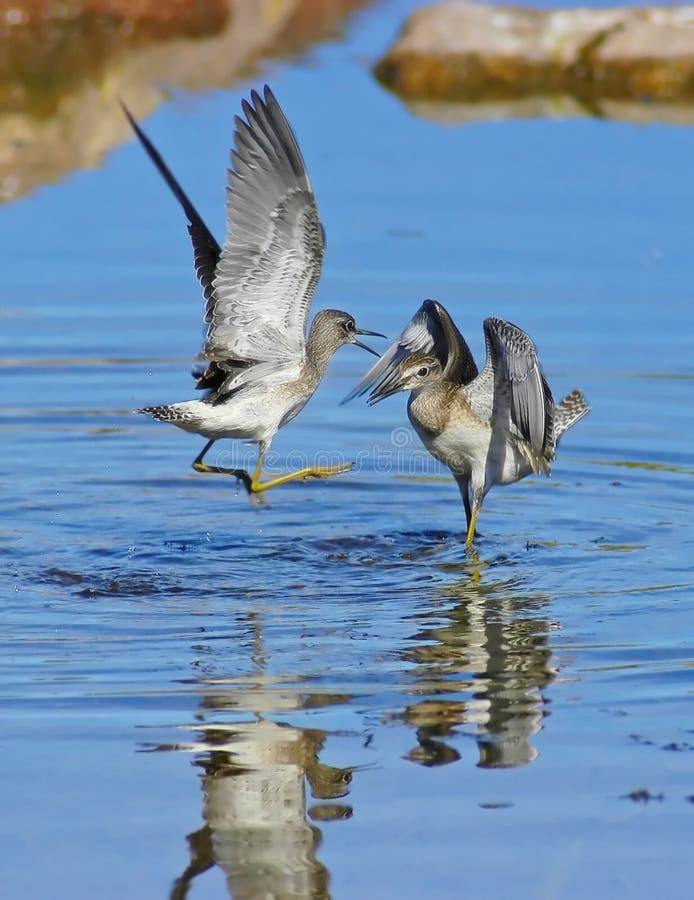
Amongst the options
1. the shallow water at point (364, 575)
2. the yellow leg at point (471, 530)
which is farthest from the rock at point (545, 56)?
the yellow leg at point (471, 530)

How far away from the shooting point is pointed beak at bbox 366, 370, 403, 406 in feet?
27.6

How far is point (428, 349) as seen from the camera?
8773 millimetres

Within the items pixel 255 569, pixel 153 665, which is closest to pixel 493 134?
pixel 255 569

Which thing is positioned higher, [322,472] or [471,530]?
[322,472]

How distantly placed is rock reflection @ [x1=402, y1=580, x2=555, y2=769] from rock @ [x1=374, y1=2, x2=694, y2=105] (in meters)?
10.7

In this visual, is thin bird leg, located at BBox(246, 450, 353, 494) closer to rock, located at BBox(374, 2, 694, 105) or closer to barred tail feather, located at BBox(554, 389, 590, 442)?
barred tail feather, located at BBox(554, 389, 590, 442)

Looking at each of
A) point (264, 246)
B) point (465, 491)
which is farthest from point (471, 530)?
point (264, 246)

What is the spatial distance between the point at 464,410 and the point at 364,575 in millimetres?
1263

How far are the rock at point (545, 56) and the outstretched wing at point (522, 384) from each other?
9410mm

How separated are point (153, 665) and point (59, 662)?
35 centimetres

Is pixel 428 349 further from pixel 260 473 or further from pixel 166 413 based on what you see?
pixel 166 413

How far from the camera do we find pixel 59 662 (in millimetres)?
6199

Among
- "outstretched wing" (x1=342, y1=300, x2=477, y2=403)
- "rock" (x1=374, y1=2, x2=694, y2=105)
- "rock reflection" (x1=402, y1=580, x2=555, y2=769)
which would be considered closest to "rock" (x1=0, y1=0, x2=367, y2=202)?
"rock" (x1=374, y1=2, x2=694, y2=105)

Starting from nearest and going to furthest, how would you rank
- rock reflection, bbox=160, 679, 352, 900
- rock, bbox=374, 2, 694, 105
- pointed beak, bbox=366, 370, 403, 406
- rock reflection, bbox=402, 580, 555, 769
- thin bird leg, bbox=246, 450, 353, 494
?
rock reflection, bbox=160, 679, 352, 900, rock reflection, bbox=402, 580, 555, 769, pointed beak, bbox=366, 370, 403, 406, thin bird leg, bbox=246, 450, 353, 494, rock, bbox=374, 2, 694, 105
